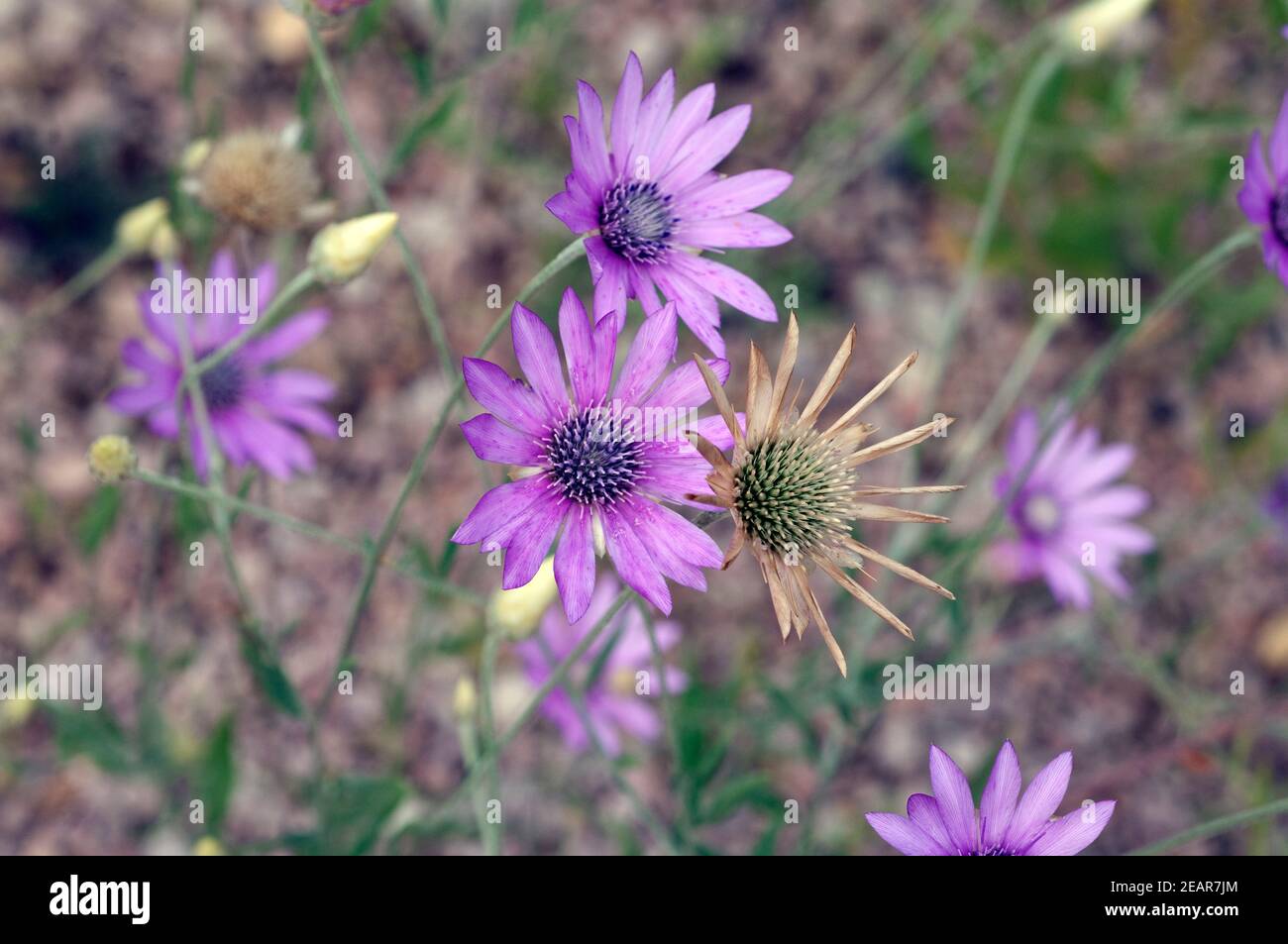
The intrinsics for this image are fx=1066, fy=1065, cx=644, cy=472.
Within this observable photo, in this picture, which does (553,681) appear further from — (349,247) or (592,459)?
(349,247)

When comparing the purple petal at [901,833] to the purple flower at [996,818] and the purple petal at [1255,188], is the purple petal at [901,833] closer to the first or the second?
the purple flower at [996,818]

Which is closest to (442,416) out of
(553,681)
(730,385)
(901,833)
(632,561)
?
(632,561)

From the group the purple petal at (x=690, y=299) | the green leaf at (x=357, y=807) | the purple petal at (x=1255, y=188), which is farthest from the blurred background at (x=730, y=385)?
the purple petal at (x=690, y=299)

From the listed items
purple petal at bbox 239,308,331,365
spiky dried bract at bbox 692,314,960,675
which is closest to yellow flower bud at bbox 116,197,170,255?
purple petal at bbox 239,308,331,365

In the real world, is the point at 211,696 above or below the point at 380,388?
below

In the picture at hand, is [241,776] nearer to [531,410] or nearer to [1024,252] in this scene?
[531,410]

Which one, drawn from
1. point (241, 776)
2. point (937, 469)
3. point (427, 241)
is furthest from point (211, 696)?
point (937, 469)
